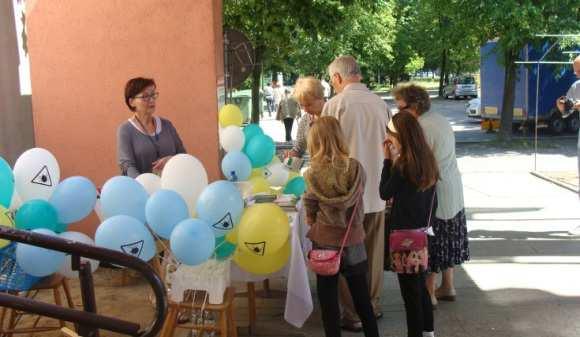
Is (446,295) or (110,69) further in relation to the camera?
(110,69)

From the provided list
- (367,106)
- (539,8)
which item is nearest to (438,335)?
(367,106)

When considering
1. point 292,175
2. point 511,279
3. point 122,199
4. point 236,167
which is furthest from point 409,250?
point 511,279

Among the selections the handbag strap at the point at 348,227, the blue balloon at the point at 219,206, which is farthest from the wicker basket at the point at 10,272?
the handbag strap at the point at 348,227

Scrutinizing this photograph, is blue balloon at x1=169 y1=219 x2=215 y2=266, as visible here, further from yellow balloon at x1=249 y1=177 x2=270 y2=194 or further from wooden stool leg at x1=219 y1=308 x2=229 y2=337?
yellow balloon at x1=249 y1=177 x2=270 y2=194

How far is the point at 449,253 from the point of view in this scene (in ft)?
15.6

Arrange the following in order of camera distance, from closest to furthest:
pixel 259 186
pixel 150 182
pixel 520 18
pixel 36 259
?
pixel 36 259 → pixel 150 182 → pixel 259 186 → pixel 520 18

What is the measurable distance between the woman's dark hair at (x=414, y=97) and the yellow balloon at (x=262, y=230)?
1242 millimetres

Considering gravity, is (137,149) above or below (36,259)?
above

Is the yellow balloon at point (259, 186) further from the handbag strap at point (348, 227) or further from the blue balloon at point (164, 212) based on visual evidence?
the blue balloon at point (164, 212)

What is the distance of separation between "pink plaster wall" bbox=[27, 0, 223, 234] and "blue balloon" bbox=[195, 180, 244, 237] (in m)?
2.36

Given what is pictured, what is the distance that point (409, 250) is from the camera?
3926mm

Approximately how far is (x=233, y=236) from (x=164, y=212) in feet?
1.68

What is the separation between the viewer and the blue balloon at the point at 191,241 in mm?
3348

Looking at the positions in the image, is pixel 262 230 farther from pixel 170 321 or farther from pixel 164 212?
pixel 170 321
